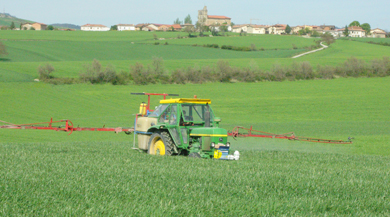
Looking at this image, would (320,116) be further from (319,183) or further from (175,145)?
(319,183)

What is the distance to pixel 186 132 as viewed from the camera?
509 inches

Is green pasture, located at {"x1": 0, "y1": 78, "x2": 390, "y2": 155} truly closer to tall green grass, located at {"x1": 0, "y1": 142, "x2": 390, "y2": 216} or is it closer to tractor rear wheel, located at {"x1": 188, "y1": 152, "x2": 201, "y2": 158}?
tractor rear wheel, located at {"x1": 188, "y1": 152, "x2": 201, "y2": 158}

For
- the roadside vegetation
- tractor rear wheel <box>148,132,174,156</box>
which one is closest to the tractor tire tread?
tractor rear wheel <box>148,132,174,156</box>

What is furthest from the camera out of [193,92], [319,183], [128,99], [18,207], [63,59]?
[63,59]

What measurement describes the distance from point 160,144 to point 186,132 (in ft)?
3.67

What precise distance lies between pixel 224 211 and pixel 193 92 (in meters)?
48.4

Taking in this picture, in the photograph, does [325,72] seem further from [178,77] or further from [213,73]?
[178,77]

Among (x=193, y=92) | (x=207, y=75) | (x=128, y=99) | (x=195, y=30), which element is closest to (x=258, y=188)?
(x=128, y=99)

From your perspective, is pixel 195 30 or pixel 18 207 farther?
pixel 195 30

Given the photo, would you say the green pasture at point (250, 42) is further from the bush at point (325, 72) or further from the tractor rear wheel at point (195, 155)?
the tractor rear wheel at point (195, 155)

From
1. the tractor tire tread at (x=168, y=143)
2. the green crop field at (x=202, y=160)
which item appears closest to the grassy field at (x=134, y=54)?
the green crop field at (x=202, y=160)

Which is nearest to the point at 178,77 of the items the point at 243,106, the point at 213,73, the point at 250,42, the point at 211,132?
the point at 213,73

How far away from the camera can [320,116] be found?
4353 cm

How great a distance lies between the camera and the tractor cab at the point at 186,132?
40.1 ft
